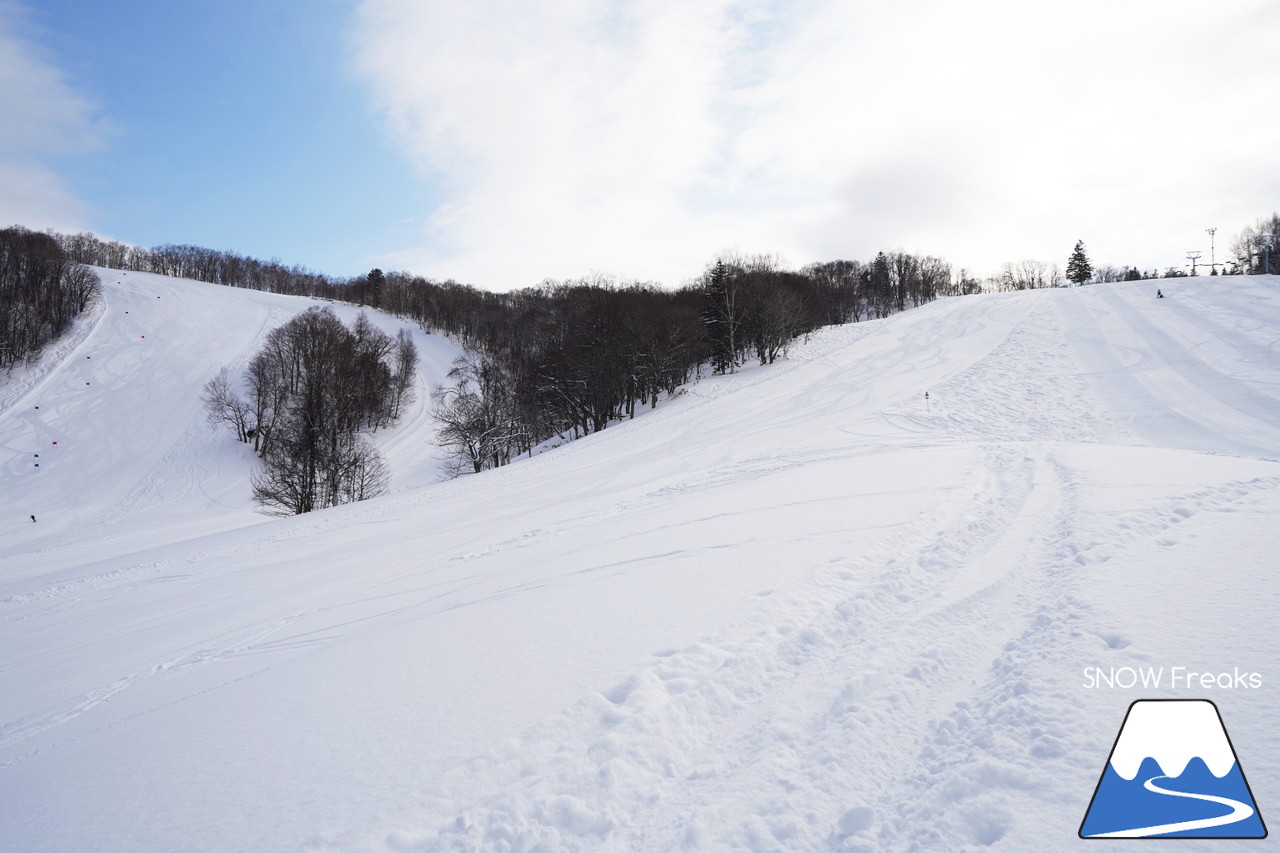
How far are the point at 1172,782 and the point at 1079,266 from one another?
114387mm

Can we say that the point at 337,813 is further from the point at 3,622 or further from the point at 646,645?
the point at 3,622

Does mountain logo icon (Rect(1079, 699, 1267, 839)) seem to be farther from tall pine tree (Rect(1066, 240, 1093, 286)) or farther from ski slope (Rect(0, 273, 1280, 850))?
tall pine tree (Rect(1066, 240, 1093, 286))

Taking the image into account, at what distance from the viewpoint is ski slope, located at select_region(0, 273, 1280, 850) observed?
10.1ft

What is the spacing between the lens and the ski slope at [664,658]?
3082 millimetres

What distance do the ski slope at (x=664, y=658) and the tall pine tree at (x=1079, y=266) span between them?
97.4 metres

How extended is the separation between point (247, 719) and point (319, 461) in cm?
2627

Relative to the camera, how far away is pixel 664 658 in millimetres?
4578

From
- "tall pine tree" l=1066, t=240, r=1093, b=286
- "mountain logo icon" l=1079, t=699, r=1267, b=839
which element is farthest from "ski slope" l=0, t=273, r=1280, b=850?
"tall pine tree" l=1066, t=240, r=1093, b=286

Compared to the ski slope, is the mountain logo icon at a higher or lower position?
higher

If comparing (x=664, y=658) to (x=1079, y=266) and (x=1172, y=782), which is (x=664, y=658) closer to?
(x=1172, y=782)

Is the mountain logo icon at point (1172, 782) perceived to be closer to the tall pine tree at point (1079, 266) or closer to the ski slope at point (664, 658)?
the ski slope at point (664, 658)

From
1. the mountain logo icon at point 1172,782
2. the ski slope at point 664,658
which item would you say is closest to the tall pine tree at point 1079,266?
the ski slope at point 664,658

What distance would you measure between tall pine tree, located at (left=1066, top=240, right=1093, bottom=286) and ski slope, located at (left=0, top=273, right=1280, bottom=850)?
97363 millimetres

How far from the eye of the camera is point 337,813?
10.4ft
